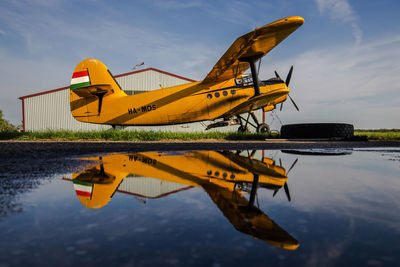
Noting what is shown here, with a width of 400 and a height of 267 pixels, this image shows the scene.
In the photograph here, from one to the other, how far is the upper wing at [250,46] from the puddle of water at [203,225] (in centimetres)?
754

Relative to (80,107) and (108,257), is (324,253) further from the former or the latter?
(80,107)

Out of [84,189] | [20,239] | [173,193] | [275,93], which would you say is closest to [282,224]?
[173,193]

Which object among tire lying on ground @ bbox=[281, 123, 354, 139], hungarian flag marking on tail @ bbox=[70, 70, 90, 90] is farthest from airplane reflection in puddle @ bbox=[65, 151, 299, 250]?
hungarian flag marking on tail @ bbox=[70, 70, 90, 90]

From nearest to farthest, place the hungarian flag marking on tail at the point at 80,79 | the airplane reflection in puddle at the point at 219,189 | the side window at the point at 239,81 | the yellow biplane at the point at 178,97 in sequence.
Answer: the airplane reflection in puddle at the point at 219,189, the yellow biplane at the point at 178,97, the side window at the point at 239,81, the hungarian flag marking on tail at the point at 80,79

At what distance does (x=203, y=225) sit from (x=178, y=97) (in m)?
11.0

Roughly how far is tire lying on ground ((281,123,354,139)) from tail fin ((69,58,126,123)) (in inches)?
408

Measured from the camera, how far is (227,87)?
1213 centimetres

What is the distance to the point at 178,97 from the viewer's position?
11.9 meters

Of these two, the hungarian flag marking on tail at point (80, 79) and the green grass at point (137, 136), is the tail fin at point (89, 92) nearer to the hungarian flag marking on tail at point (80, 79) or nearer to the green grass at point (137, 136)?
the hungarian flag marking on tail at point (80, 79)

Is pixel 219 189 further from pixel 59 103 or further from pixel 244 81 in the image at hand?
pixel 59 103

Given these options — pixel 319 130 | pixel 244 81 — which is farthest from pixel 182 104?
pixel 319 130

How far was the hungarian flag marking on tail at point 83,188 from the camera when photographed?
189cm

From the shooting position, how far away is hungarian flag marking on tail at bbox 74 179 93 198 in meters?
1.89

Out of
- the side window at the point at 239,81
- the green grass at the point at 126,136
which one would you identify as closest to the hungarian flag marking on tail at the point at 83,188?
the side window at the point at 239,81
